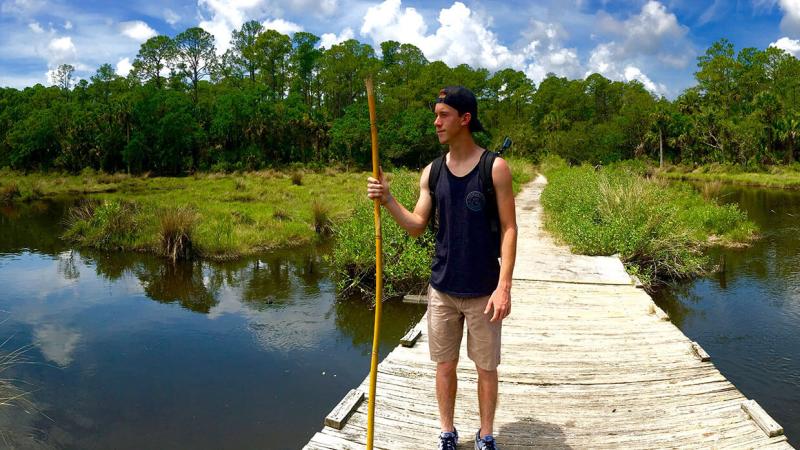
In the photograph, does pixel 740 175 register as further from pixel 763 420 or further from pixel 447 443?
pixel 447 443

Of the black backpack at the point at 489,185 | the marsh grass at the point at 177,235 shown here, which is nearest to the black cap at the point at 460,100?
the black backpack at the point at 489,185

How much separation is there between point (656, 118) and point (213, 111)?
119ft

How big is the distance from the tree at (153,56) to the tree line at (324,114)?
3.4 inches

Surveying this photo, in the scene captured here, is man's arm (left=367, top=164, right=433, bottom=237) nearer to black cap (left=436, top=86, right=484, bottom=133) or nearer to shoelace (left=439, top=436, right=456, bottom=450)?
black cap (left=436, top=86, right=484, bottom=133)

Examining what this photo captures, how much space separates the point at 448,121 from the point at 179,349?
18.7ft

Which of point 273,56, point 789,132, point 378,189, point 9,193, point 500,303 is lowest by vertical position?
point 500,303

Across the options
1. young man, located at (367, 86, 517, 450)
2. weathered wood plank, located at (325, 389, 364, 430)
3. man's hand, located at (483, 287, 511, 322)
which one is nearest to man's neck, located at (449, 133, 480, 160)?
young man, located at (367, 86, 517, 450)

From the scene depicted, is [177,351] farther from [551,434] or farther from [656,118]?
[656,118]

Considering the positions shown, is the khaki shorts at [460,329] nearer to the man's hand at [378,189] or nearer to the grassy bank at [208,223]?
the man's hand at [378,189]

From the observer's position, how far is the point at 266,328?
7.78 meters

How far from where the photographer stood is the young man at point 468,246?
2730mm

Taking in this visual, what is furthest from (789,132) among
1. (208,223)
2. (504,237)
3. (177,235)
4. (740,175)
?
(504,237)

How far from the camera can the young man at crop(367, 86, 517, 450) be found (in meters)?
2.73

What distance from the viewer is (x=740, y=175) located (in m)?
37.2
